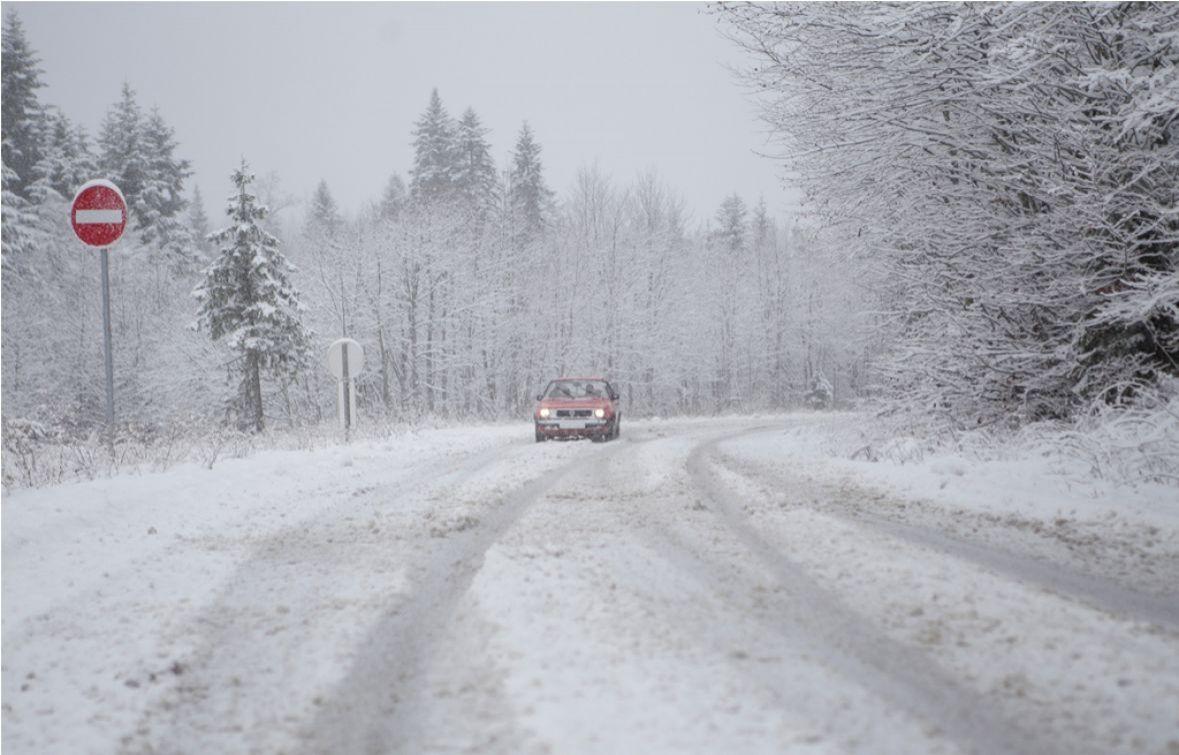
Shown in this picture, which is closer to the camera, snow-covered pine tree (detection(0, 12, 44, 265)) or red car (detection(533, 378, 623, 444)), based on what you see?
red car (detection(533, 378, 623, 444))

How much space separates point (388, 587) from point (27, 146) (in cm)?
4289

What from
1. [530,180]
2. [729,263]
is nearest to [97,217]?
[530,180]

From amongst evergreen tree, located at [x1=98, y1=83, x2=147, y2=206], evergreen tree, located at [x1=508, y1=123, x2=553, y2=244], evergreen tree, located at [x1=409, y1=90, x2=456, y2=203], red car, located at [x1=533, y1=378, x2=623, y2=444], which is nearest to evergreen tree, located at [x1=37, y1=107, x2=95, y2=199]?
evergreen tree, located at [x1=98, y1=83, x2=147, y2=206]

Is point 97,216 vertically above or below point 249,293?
below

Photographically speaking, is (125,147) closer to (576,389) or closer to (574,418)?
(576,389)

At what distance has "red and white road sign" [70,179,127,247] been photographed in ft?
32.8

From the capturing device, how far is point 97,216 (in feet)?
32.8

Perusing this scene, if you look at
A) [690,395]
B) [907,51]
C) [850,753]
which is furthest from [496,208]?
[850,753]

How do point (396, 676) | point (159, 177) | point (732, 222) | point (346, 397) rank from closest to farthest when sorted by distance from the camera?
point (396, 676), point (346, 397), point (159, 177), point (732, 222)

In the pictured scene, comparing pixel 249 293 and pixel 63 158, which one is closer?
pixel 249 293

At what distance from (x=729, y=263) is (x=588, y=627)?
44.6m

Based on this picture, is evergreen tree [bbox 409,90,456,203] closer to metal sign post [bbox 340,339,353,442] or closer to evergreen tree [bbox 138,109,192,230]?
evergreen tree [bbox 138,109,192,230]

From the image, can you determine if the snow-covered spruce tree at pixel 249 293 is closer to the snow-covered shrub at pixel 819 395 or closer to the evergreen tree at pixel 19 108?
the evergreen tree at pixel 19 108

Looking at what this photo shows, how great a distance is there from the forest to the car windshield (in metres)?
5.11
